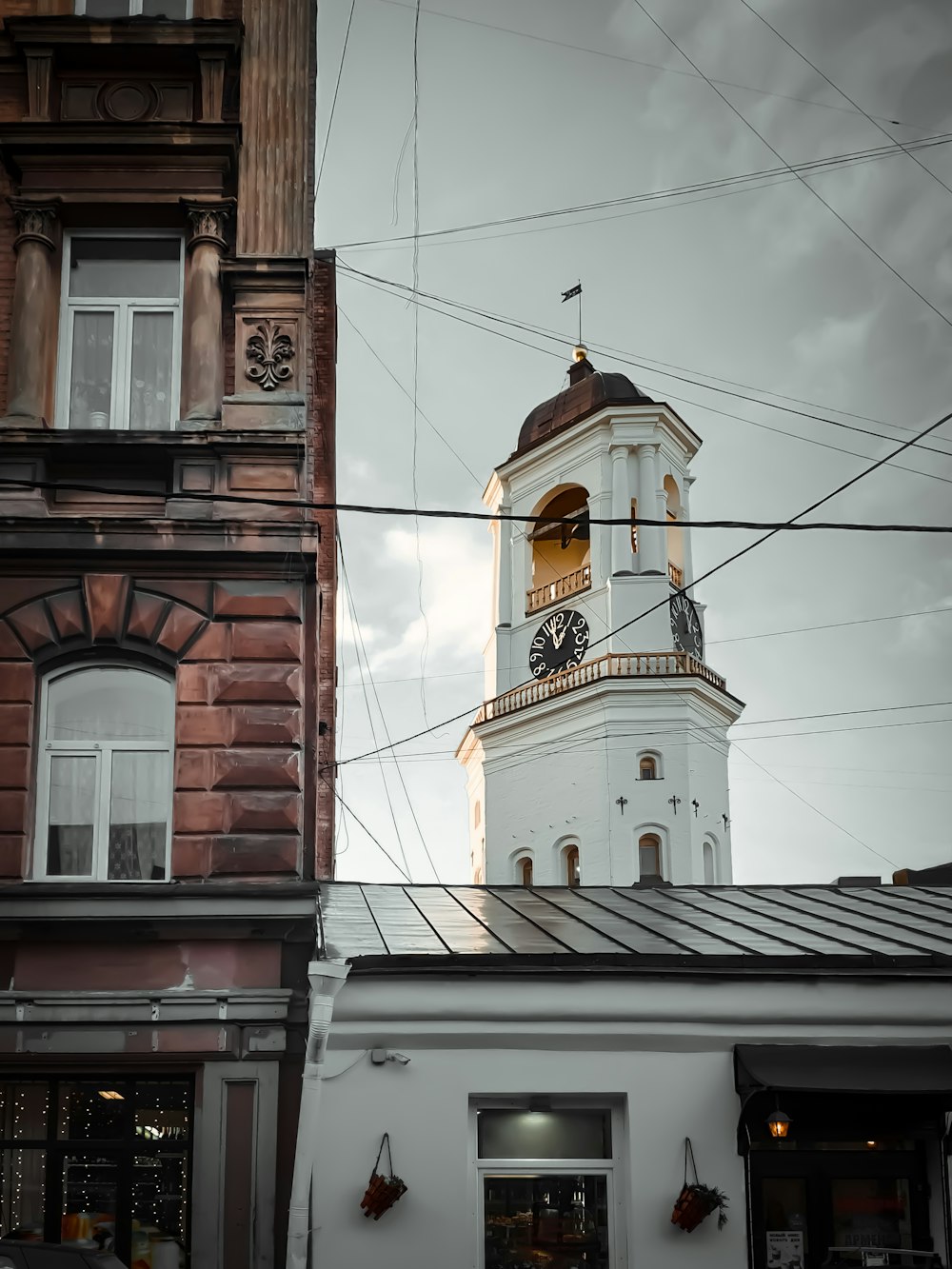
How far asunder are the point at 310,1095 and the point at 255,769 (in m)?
3.24

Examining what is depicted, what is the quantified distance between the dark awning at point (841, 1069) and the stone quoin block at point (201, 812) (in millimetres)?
4914

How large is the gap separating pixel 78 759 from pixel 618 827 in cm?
4219

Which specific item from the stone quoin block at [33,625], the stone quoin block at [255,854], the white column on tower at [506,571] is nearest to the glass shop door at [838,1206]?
the stone quoin block at [255,854]

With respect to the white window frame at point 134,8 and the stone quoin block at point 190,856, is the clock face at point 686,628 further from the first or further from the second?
the stone quoin block at point 190,856

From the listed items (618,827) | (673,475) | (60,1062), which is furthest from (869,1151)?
(673,475)

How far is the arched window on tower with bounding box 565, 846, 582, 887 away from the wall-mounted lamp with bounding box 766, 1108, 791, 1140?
43.4 metres

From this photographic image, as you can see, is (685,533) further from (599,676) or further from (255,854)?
(255,854)

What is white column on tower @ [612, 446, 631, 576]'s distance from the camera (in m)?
56.6

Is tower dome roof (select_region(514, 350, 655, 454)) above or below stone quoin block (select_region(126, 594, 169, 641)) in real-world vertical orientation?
above

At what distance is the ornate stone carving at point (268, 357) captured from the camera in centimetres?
1506

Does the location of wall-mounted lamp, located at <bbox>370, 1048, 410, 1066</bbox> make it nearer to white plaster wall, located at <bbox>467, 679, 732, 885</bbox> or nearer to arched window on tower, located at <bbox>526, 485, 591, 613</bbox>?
white plaster wall, located at <bbox>467, 679, 732, 885</bbox>

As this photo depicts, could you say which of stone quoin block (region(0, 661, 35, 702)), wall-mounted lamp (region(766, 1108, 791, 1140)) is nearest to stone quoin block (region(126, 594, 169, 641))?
stone quoin block (region(0, 661, 35, 702))

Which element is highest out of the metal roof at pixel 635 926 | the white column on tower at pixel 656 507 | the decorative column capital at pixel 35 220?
the white column on tower at pixel 656 507

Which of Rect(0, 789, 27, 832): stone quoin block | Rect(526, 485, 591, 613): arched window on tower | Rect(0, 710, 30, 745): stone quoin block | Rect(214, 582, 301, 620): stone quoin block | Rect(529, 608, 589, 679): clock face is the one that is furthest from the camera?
Rect(526, 485, 591, 613): arched window on tower
